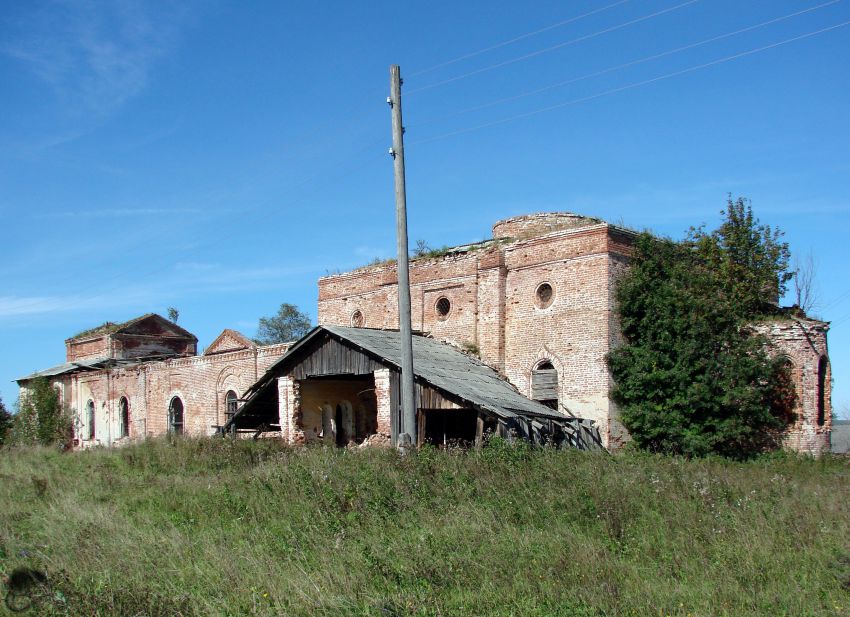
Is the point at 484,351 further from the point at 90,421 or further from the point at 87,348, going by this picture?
the point at 87,348

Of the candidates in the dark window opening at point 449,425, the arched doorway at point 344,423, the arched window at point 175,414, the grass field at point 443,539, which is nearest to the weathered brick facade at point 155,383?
the arched window at point 175,414

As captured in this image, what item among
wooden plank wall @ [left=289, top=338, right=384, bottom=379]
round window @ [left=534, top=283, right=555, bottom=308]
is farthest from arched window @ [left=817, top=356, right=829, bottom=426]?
wooden plank wall @ [left=289, top=338, right=384, bottom=379]

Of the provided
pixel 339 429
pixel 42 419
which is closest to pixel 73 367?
pixel 42 419

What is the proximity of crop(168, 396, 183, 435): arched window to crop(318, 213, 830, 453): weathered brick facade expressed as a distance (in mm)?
10901

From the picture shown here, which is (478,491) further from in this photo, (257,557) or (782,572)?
(782,572)

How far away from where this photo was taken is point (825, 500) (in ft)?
31.5

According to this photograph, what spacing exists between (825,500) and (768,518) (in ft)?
4.52

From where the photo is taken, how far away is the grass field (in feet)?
22.0

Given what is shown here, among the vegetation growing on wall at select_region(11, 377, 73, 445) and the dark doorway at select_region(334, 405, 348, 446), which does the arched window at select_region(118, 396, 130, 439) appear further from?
the dark doorway at select_region(334, 405, 348, 446)

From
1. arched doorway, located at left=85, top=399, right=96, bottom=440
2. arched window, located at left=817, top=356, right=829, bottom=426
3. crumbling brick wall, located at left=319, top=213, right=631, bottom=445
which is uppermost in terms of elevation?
crumbling brick wall, located at left=319, top=213, right=631, bottom=445

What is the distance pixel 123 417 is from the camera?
32.8 m

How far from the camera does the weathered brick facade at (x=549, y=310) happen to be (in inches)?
711

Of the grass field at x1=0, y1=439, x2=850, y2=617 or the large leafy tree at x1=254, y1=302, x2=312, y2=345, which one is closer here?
the grass field at x1=0, y1=439, x2=850, y2=617

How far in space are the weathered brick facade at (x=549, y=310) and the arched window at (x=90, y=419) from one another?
17.7 meters
